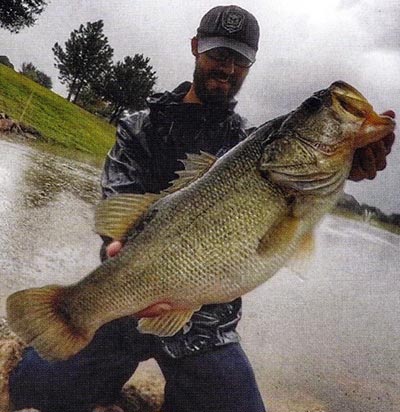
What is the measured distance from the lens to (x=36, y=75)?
33.8 meters

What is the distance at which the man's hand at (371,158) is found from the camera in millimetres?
1679

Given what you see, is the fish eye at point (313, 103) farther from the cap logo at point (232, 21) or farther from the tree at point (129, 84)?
the tree at point (129, 84)

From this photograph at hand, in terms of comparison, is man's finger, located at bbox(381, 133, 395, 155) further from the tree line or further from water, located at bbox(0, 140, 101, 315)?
the tree line

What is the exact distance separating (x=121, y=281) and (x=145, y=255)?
107 millimetres

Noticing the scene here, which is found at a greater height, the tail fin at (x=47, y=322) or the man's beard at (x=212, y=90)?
the man's beard at (x=212, y=90)

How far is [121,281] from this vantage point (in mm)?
1714

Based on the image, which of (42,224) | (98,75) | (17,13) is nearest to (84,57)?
(98,75)

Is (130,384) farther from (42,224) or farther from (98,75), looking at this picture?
(98,75)

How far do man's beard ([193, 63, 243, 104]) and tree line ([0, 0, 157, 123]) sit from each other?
28.7 m

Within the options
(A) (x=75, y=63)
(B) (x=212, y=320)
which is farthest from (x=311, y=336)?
(A) (x=75, y=63)

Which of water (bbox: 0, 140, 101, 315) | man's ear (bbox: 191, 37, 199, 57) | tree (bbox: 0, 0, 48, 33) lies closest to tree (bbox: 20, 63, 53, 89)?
tree (bbox: 0, 0, 48, 33)

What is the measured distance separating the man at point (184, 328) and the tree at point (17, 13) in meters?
20.9

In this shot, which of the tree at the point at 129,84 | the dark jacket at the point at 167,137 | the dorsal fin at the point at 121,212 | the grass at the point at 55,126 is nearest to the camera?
the dorsal fin at the point at 121,212

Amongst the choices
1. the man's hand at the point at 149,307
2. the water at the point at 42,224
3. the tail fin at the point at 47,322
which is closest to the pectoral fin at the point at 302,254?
the man's hand at the point at 149,307
